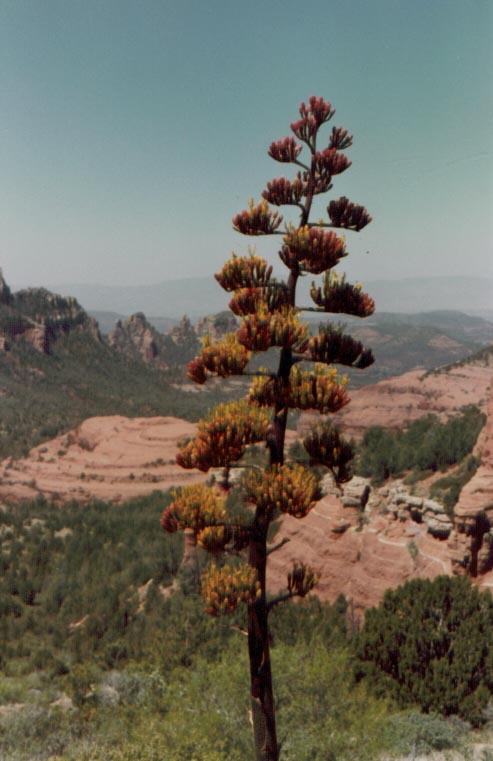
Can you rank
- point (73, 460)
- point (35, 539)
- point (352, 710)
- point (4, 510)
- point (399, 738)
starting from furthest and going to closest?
point (73, 460) → point (4, 510) → point (35, 539) → point (352, 710) → point (399, 738)

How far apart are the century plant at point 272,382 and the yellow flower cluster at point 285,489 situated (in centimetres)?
1

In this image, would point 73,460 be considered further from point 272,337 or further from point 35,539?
point 272,337

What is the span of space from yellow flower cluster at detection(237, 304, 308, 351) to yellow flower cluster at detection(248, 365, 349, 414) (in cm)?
53

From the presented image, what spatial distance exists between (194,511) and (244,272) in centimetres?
322

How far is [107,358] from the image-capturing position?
145 metres

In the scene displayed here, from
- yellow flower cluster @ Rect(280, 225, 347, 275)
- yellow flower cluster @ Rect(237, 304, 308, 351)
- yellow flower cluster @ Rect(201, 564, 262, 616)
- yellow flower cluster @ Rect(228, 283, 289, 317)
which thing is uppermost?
yellow flower cluster @ Rect(280, 225, 347, 275)

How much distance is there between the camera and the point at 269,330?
5891 mm

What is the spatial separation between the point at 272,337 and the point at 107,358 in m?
146

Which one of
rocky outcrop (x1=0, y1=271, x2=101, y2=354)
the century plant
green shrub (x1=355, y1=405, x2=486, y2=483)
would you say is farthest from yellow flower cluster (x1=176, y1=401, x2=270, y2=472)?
rocky outcrop (x1=0, y1=271, x2=101, y2=354)

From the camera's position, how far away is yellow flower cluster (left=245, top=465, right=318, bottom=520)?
18.9 feet

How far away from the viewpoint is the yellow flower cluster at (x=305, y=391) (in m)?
6.02

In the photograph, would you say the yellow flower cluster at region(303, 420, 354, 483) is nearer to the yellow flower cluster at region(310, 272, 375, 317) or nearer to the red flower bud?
the yellow flower cluster at region(310, 272, 375, 317)

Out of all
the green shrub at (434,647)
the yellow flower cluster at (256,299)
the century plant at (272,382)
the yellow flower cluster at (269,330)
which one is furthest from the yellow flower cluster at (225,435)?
the green shrub at (434,647)

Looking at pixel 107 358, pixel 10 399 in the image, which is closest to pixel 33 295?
pixel 107 358
